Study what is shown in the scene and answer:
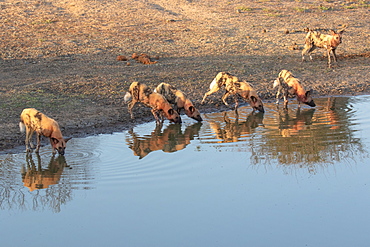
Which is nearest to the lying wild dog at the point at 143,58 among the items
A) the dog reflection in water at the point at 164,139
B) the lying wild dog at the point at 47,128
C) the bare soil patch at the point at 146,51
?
the bare soil patch at the point at 146,51

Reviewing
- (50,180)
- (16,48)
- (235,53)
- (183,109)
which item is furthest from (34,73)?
(50,180)

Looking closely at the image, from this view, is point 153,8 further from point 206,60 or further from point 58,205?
point 58,205

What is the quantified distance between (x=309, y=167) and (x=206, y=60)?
1167 cm

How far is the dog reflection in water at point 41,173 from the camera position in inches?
396

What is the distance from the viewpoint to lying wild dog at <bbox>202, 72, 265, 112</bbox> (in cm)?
1570

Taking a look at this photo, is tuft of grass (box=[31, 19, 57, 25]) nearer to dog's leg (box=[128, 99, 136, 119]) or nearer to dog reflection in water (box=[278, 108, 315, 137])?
dog's leg (box=[128, 99, 136, 119])

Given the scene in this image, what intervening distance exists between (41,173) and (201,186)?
3.34 m

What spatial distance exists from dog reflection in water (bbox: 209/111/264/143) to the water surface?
2.1 inches

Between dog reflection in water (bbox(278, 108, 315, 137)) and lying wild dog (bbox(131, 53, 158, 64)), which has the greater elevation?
lying wild dog (bbox(131, 53, 158, 64))

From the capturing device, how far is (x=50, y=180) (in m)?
10.3

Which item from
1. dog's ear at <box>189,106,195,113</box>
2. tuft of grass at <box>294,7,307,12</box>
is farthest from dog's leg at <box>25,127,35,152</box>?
tuft of grass at <box>294,7,307,12</box>

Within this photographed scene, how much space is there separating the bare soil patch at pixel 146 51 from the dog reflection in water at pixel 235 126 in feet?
5.43

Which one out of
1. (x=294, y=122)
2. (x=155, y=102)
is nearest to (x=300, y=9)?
(x=294, y=122)

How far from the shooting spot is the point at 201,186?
9.66 metres
